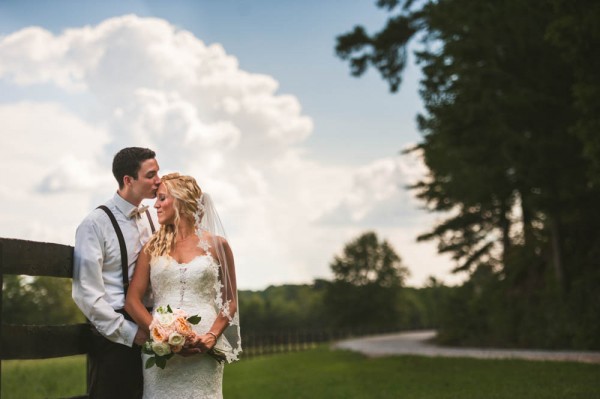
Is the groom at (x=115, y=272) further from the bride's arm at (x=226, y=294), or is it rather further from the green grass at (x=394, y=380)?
the green grass at (x=394, y=380)

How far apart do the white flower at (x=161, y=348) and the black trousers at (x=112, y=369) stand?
0.32 meters

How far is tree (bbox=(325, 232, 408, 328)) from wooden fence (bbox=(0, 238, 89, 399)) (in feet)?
227

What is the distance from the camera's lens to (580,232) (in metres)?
21.9

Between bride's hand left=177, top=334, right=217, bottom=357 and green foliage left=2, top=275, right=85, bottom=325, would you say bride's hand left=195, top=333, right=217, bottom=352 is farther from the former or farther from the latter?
green foliage left=2, top=275, right=85, bottom=325

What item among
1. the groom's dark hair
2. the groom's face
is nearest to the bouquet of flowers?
the groom's face

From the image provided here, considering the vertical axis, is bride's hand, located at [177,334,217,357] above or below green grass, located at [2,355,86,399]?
above

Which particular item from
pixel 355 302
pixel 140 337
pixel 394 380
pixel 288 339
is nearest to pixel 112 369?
pixel 140 337

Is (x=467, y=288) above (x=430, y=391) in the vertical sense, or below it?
above

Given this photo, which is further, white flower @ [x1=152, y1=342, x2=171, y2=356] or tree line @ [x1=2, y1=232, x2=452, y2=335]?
tree line @ [x1=2, y1=232, x2=452, y2=335]

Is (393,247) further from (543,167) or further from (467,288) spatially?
(543,167)

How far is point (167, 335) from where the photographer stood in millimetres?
4566

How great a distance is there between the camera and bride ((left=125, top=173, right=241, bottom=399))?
→ 4945 millimetres

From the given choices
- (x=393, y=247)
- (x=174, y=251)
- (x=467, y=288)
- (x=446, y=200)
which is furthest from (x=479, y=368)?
(x=393, y=247)

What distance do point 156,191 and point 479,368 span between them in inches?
452
